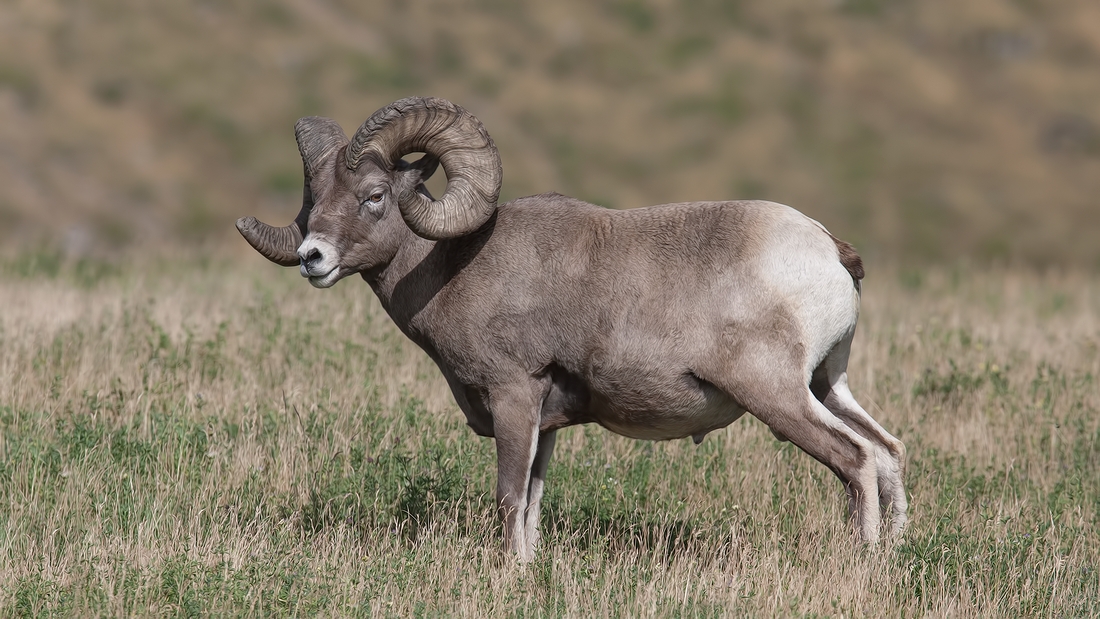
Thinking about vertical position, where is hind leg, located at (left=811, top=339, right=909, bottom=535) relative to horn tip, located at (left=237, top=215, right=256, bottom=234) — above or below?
below

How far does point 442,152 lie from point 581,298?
105 centimetres

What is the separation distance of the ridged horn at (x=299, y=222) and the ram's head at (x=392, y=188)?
0.25 feet

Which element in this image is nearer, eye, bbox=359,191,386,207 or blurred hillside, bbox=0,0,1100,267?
eye, bbox=359,191,386,207

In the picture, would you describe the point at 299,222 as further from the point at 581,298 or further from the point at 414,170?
the point at 581,298

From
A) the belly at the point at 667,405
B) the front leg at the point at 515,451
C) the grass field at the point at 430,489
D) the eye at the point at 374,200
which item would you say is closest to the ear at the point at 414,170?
the eye at the point at 374,200

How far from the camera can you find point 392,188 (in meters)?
6.54

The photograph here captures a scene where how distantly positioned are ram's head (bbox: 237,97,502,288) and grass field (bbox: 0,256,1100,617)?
155cm

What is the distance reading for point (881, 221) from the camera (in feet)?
133

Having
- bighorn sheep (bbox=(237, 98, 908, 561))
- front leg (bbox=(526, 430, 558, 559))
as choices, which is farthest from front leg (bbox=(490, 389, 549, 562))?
front leg (bbox=(526, 430, 558, 559))

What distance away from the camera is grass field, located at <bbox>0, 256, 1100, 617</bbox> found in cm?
593

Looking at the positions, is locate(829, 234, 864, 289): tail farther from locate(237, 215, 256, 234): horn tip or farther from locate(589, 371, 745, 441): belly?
locate(237, 215, 256, 234): horn tip

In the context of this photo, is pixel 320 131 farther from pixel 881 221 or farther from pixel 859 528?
pixel 881 221

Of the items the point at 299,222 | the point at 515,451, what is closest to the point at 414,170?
the point at 299,222

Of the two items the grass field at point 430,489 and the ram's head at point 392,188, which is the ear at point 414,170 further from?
the grass field at point 430,489
